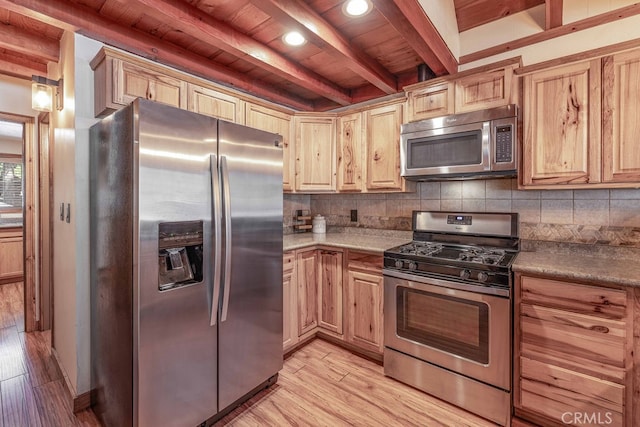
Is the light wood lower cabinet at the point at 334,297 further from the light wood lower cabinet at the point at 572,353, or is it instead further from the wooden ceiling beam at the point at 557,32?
the wooden ceiling beam at the point at 557,32

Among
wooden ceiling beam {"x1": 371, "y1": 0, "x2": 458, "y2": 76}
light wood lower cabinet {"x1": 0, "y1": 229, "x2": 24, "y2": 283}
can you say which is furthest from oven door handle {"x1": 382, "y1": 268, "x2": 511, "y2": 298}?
light wood lower cabinet {"x1": 0, "y1": 229, "x2": 24, "y2": 283}

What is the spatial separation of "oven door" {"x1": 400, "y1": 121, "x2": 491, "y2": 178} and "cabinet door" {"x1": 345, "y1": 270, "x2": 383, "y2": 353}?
952mm

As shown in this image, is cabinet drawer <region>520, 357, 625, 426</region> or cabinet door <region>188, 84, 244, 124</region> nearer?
cabinet drawer <region>520, 357, 625, 426</region>

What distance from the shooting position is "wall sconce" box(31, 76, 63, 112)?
220cm

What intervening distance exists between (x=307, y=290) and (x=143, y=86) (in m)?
1.98

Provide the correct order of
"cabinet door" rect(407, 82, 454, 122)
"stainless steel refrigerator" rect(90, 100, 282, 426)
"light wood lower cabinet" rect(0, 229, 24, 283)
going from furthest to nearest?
"light wood lower cabinet" rect(0, 229, 24, 283)
"cabinet door" rect(407, 82, 454, 122)
"stainless steel refrigerator" rect(90, 100, 282, 426)

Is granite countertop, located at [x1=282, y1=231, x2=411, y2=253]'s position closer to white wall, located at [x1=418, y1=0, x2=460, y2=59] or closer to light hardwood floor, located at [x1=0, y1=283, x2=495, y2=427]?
light hardwood floor, located at [x1=0, y1=283, x2=495, y2=427]

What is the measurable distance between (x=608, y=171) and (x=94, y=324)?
333 cm

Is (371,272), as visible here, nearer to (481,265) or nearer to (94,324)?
(481,265)

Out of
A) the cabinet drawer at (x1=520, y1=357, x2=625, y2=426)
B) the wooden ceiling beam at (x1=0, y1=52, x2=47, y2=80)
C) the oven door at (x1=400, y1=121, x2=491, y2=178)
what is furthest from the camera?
the wooden ceiling beam at (x1=0, y1=52, x2=47, y2=80)

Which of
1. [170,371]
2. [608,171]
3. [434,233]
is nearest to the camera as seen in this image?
[170,371]

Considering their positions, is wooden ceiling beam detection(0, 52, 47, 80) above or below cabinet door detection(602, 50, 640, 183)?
above

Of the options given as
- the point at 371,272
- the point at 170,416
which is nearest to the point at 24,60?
the point at 170,416

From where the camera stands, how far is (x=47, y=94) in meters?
2.25
